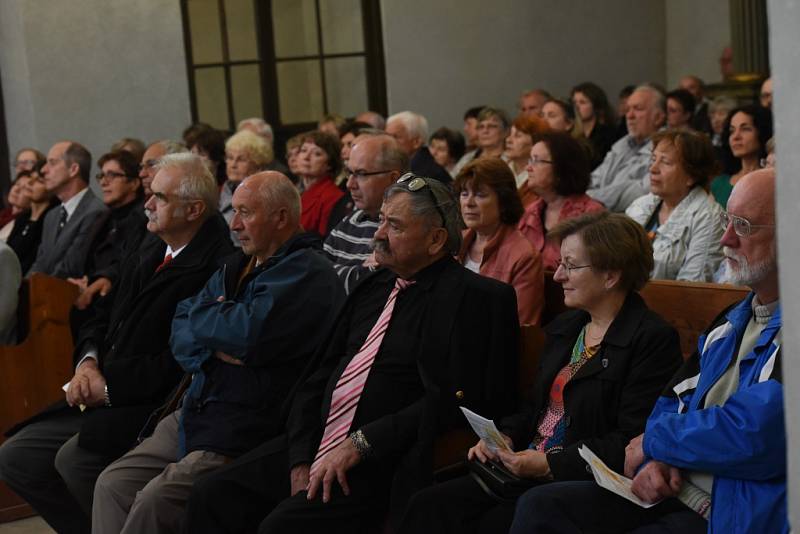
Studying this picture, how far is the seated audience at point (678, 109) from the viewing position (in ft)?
24.4

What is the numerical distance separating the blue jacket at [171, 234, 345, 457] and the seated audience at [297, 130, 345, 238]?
2299 millimetres

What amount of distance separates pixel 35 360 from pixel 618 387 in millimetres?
2849

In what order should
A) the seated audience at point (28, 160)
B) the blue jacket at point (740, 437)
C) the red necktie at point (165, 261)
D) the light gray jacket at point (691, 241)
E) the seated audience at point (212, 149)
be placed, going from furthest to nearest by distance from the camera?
the seated audience at point (28, 160) → the seated audience at point (212, 149) → the light gray jacket at point (691, 241) → the red necktie at point (165, 261) → the blue jacket at point (740, 437)

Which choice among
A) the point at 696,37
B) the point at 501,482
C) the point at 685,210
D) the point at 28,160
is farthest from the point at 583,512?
the point at 696,37

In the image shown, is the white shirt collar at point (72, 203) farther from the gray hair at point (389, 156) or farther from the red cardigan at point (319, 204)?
the gray hair at point (389, 156)

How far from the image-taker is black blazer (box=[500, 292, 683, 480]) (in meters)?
2.80

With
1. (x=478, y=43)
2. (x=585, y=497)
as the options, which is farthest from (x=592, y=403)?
(x=478, y=43)

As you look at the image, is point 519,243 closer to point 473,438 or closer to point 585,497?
point 473,438

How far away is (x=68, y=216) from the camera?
20.4 ft

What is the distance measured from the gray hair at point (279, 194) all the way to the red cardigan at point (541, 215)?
1266mm

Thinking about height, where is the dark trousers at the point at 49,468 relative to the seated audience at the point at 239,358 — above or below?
below

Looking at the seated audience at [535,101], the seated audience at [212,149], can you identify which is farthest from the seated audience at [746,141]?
the seated audience at [535,101]

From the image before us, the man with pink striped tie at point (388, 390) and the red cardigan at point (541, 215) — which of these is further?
the red cardigan at point (541, 215)

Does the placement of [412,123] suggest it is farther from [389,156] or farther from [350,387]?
[350,387]
